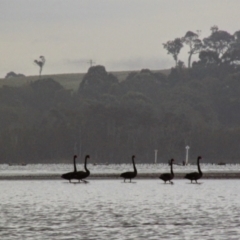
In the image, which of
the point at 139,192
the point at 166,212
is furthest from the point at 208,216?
the point at 139,192

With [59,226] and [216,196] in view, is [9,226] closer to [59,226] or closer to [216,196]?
[59,226]

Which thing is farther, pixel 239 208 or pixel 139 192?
pixel 139 192

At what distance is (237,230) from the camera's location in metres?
30.2

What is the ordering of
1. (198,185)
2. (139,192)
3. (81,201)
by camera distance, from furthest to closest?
(198,185) < (139,192) < (81,201)

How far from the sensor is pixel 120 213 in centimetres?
3703

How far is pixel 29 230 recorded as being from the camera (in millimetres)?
30625

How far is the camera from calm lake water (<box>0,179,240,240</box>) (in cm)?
2972

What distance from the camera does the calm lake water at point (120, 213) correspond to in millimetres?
29719

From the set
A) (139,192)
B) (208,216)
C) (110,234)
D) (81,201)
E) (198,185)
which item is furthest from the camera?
(198,185)

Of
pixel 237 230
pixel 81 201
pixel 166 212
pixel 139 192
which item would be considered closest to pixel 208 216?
pixel 166 212

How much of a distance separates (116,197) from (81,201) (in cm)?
344

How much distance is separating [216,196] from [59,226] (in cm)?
1803

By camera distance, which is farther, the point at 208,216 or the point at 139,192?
Answer: the point at 139,192

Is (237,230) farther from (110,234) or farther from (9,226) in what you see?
(9,226)
